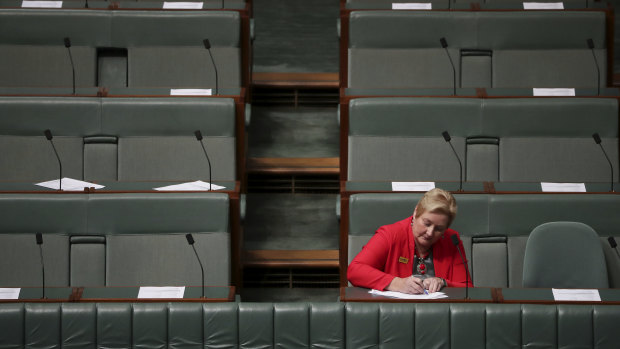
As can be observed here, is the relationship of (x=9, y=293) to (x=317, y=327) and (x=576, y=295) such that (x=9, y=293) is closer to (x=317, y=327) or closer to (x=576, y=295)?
(x=317, y=327)

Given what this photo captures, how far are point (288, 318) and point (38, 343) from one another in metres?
0.20

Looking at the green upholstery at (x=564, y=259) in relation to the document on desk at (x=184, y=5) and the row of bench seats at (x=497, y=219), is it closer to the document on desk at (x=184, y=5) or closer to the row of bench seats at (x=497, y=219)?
the row of bench seats at (x=497, y=219)

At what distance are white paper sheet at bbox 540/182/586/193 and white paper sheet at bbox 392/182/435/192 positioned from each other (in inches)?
5.1

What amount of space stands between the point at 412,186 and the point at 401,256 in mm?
169

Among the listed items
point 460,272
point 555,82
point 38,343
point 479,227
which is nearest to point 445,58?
point 555,82

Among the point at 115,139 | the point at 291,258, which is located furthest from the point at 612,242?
the point at 115,139

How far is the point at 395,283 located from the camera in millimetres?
752

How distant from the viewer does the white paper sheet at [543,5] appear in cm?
125

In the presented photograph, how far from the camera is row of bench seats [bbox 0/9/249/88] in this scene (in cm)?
118

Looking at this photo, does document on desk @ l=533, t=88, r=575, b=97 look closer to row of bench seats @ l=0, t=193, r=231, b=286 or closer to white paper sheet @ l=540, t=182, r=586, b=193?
white paper sheet @ l=540, t=182, r=586, b=193

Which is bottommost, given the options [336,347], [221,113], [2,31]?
[336,347]

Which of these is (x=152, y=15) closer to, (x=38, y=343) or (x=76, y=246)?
(x=76, y=246)

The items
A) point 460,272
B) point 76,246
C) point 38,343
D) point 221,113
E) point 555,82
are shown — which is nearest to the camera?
point 38,343

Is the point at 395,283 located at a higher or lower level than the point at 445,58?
lower
